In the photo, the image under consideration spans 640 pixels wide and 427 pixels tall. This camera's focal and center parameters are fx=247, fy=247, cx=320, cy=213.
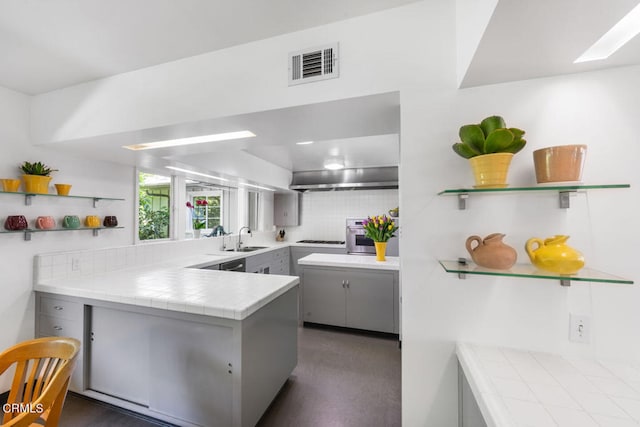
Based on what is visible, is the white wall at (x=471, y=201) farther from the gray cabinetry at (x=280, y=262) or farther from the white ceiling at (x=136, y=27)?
the gray cabinetry at (x=280, y=262)

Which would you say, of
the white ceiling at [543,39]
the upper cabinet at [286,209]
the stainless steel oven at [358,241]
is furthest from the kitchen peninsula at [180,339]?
the upper cabinet at [286,209]

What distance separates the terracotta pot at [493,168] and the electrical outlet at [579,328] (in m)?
0.63

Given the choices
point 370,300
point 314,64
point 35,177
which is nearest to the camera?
point 314,64

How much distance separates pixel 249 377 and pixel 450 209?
1515 mm

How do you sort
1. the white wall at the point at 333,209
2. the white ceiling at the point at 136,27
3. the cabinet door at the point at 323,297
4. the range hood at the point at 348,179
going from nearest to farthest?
1. the white ceiling at the point at 136,27
2. the cabinet door at the point at 323,297
3. the range hood at the point at 348,179
4. the white wall at the point at 333,209

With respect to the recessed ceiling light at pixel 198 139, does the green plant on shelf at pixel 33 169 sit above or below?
below

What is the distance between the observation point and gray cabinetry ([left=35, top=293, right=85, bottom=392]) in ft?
6.17

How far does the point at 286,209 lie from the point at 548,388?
16.4ft

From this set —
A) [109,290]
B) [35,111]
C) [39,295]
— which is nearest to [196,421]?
[109,290]

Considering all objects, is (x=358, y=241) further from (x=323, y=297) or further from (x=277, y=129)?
(x=277, y=129)

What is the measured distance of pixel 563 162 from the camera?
901 millimetres

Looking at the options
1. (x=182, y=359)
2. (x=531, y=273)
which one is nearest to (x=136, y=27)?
(x=182, y=359)

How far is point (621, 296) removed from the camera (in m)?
0.97

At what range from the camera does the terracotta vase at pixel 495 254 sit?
95 cm
